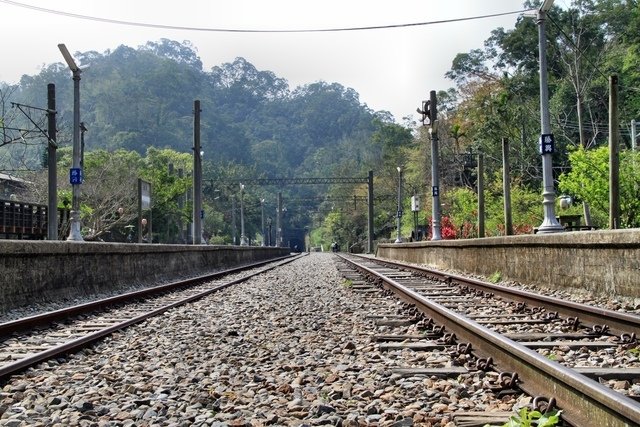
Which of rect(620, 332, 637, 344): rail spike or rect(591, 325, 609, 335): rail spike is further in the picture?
rect(591, 325, 609, 335): rail spike

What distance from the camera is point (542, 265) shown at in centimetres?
1324

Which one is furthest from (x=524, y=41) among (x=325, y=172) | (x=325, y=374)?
(x=325, y=172)

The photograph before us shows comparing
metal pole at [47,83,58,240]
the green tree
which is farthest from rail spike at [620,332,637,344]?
the green tree

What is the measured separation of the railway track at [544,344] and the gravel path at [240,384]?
0.27 metres

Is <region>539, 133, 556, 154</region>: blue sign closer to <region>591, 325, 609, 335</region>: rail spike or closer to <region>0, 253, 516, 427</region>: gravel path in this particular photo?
<region>0, 253, 516, 427</region>: gravel path

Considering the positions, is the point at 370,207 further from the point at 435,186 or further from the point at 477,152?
the point at 435,186

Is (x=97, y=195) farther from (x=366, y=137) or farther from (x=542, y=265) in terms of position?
(x=366, y=137)

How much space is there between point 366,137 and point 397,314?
172 meters

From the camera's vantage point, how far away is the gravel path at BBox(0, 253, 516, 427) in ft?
14.4

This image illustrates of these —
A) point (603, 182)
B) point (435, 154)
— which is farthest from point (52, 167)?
point (603, 182)

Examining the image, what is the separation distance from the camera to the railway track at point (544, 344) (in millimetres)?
3717

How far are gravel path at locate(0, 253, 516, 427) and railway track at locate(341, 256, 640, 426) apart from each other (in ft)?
0.88

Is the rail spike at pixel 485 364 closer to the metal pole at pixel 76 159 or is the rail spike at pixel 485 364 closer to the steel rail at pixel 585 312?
the steel rail at pixel 585 312

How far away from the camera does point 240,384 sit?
5.37 m
